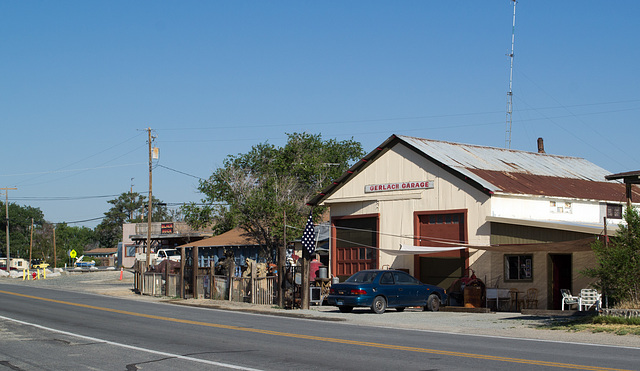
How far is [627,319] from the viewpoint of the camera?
55.6 ft

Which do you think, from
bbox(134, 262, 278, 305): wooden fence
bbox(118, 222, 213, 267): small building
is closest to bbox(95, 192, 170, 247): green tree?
bbox(118, 222, 213, 267): small building

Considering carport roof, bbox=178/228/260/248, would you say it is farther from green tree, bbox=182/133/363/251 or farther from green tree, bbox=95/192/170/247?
green tree, bbox=95/192/170/247

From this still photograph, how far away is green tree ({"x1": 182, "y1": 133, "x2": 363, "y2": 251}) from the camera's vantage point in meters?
47.0

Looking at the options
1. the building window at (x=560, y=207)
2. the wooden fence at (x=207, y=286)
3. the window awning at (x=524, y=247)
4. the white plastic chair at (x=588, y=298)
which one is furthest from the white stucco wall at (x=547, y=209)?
the wooden fence at (x=207, y=286)

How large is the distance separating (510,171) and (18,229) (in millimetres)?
104293

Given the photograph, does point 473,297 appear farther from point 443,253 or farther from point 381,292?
point 381,292

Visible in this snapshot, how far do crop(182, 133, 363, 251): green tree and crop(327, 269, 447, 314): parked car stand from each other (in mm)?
21637

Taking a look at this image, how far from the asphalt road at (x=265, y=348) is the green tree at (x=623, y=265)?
410 centimetres

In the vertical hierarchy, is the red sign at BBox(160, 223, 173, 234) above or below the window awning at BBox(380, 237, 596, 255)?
above

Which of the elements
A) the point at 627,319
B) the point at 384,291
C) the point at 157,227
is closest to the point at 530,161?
the point at 384,291

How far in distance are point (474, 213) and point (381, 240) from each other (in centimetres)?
503

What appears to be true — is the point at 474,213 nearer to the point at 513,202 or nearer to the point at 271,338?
the point at 513,202

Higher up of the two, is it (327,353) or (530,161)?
(530,161)

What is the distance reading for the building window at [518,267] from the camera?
25.5 m
